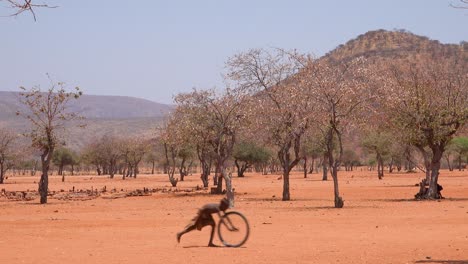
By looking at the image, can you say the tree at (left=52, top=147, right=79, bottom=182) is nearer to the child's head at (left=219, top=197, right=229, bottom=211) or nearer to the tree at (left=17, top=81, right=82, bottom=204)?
the tree at (left=17, top=81, right=82, bottom=204)

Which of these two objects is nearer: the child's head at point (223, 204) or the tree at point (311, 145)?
the child's head at point (223, 204)

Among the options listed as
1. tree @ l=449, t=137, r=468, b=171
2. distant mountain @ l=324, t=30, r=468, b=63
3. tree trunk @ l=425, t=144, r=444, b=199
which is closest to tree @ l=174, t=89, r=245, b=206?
tree trunk @ l=425, t=144, r=444, b=199

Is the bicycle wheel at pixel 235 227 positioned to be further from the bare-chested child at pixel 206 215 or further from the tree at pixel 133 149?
the tree at pixel 133 149

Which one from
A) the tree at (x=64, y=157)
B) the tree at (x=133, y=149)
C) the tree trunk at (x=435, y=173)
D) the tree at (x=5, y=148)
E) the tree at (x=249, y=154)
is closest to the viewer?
the tree trunk at (x=435, y=173)

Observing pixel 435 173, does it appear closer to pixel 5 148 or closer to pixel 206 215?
pixel 206 215

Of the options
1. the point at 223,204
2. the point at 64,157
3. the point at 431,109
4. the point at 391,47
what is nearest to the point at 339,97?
the point at 431,109

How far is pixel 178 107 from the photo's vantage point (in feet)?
148

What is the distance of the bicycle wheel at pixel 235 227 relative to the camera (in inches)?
639

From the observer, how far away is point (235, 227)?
1642cm

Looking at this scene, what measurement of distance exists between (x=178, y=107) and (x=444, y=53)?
324ft

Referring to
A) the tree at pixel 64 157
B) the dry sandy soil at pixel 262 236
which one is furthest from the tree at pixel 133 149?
the dry sandy soil at pixel 262 236

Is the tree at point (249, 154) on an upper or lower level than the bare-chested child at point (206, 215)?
upper

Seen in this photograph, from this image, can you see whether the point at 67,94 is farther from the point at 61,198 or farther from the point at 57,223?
the point at 57,223

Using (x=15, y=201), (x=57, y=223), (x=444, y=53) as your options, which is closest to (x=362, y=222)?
(x=57, y=223)
